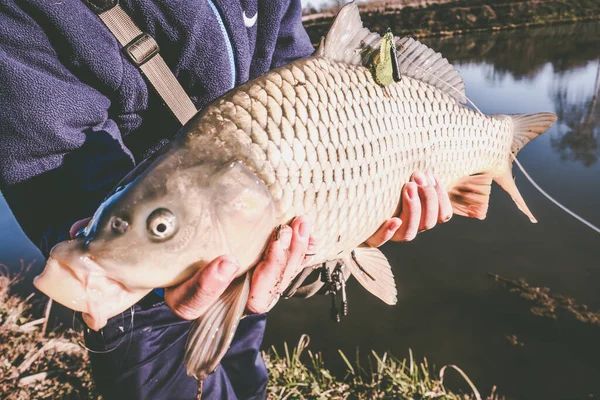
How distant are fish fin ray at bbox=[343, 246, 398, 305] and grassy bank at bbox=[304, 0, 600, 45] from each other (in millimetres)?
15927

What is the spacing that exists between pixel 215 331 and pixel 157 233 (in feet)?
0.80

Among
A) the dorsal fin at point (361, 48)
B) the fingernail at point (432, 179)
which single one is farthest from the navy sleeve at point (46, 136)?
the fingernail at point (432, 179)

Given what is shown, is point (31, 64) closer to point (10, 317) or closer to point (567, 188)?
point (10, 317)

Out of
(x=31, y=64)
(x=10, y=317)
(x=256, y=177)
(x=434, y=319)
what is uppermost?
(x=31, y=64)

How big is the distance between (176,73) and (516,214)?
154 inches

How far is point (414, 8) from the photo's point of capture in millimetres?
17469

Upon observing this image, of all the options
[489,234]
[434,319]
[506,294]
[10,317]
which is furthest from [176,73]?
[489,234]

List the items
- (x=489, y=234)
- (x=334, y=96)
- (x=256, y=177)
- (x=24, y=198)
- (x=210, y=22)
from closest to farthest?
(x=256, y=177) → (x=334, y=96) → (x=24, y=198) → (x=210, y=22) → (x=489, y=234)

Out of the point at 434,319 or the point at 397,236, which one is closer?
the point at 397,236

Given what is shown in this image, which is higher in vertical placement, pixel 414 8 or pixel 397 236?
pixel 397 236

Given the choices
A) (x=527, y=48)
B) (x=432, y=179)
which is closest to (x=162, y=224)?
(x=432, y=179)

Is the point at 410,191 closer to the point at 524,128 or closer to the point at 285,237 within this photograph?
the point at 285,237

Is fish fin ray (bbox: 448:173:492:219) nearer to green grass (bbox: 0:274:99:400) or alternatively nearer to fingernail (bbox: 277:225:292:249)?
fingernail (bbox: 277:225:292:249)

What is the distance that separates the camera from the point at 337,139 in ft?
3.29
